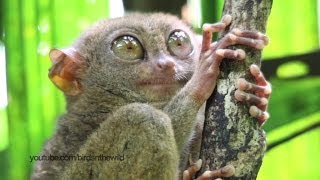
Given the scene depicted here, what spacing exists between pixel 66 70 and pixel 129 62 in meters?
0.36

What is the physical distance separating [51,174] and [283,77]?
2509mm

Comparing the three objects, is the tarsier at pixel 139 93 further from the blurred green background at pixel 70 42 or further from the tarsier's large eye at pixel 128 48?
the blurred green background at pixel 70 42

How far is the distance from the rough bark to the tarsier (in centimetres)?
4

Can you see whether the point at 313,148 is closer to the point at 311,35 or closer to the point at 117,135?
the point at 311,35

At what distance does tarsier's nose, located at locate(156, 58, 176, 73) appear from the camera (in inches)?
133

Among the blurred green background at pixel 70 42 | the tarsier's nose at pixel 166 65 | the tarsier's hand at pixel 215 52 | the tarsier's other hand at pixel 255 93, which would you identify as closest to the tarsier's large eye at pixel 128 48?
the tarsier's nose at pixel 166 65

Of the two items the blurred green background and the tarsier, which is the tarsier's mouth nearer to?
the tarsier

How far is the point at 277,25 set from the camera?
5.16 metres

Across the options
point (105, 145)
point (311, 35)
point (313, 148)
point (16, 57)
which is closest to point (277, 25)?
point (311, 35)

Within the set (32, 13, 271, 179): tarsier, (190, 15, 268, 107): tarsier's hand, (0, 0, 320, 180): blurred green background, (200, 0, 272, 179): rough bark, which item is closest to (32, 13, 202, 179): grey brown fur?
(32, 13, 271, 179): tarsier

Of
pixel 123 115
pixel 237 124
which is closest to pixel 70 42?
pixel 123 115

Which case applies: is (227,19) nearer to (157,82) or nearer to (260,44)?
(260,44)

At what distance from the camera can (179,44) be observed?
140 inches

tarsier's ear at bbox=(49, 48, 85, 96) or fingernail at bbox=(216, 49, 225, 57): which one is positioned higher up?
fingernail at bbox=(216, 49, 225, 57)
